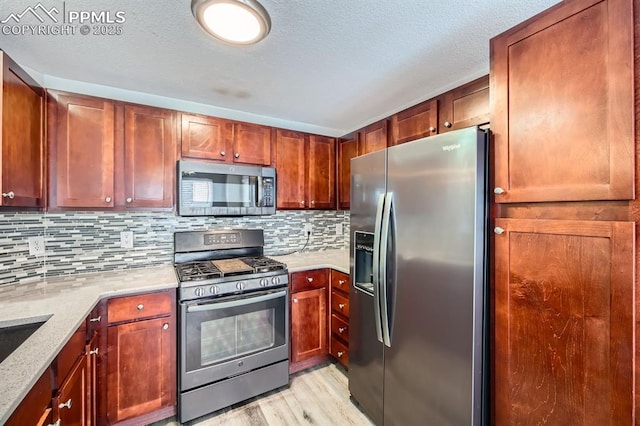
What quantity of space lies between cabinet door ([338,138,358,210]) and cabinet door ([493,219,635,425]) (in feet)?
5.67

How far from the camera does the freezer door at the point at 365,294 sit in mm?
1742

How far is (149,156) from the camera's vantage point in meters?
2.04

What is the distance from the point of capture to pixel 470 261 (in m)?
1.22

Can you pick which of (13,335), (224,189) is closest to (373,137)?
(224,189)

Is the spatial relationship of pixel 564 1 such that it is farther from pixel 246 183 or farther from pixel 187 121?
pixel 187 121

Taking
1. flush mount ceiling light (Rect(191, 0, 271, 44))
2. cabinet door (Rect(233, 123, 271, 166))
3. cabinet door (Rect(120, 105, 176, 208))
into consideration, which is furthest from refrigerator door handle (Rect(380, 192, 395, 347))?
cabinet door (Rect(120, 105, 176, 208))

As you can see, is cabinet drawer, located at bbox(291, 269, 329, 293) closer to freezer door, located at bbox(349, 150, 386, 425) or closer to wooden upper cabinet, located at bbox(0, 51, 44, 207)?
freezer door, located at bbox(349, 150, 386, 425)

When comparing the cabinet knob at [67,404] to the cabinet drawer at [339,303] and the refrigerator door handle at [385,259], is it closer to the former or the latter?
the refrigerator door handle at [385,259]

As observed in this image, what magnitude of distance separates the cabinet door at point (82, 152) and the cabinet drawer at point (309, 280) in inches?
57.6

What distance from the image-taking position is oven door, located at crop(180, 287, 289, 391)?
1808 millimetres

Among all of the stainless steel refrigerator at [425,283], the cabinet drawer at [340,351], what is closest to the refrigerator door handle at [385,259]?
the stainless steel refrigerator at [425,283]

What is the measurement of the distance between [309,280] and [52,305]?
5.26 feet

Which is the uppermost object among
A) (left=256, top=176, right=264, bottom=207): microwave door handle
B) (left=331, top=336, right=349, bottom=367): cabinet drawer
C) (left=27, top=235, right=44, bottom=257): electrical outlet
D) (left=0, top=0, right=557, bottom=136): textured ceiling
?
(left=0, top=0, right=557, bottom=136): textured ceiling

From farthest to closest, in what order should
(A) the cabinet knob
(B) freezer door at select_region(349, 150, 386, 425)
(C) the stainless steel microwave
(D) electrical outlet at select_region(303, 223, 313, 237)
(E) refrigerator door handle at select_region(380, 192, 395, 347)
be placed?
(D) electrical outlet at select_region(303, 223, 313, 237), (C) the stainless steel microwave, (B) freezer door at select_region(349, 150, 386, 425), (E) refrigerator door handle at select_region(380, 192, 395, 347), (A) the cabinet knob
